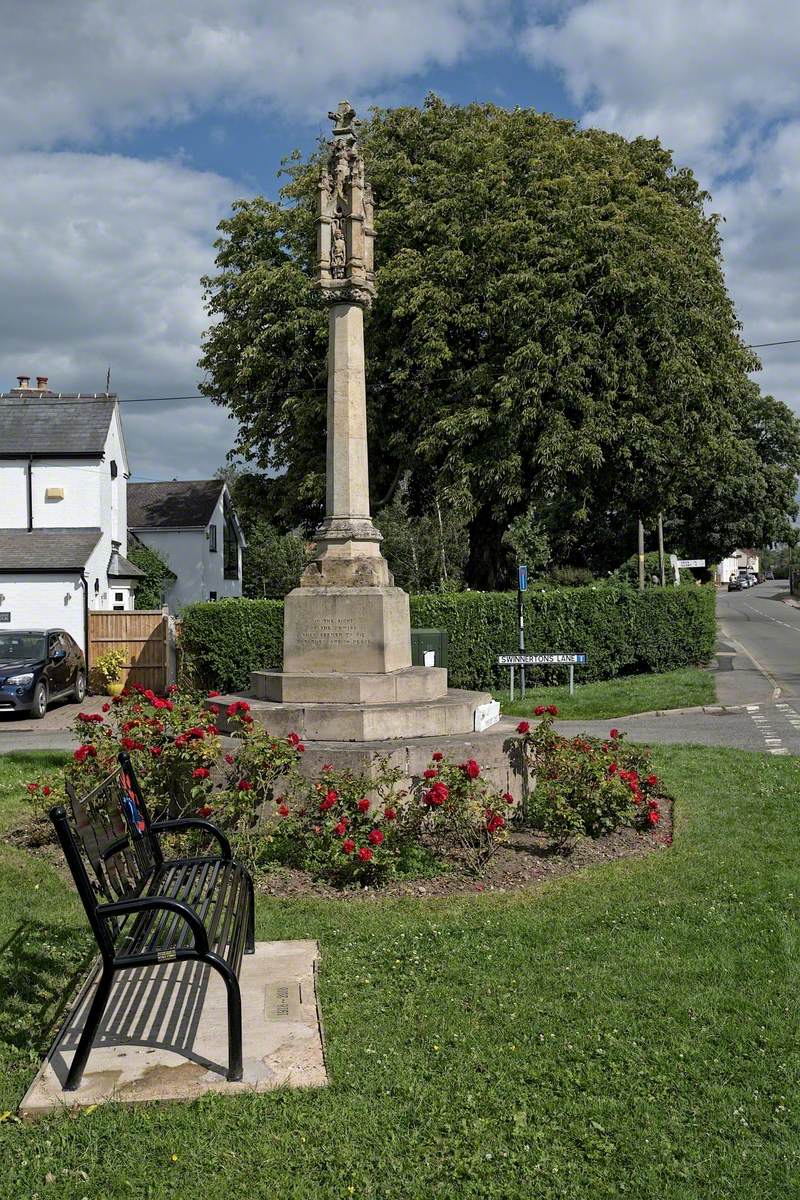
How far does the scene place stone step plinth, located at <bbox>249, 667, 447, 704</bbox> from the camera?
897cm

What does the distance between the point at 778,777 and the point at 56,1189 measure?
8761mm

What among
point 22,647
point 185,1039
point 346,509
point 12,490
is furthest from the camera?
point 12,490

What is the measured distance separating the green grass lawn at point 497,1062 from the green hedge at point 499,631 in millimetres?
14934

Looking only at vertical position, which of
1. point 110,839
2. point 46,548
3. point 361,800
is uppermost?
point 46,548

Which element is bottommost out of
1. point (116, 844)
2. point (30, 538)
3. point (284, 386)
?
point (116, 844)

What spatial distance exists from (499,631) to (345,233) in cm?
1308

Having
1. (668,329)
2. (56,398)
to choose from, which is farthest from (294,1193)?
(56,398)

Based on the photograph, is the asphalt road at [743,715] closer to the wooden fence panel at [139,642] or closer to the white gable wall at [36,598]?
the wooden fence panel at [139,642]

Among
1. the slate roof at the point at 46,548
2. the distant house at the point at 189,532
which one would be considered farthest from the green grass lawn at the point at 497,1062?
the distant house at the point at 189,532

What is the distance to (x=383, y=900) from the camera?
656 cm

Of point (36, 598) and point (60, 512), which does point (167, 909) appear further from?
point (60, 512)

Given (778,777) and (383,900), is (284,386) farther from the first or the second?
(383,900)

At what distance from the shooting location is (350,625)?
30.5 feet

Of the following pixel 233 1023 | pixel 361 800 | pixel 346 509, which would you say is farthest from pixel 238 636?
pixel 233 1023
